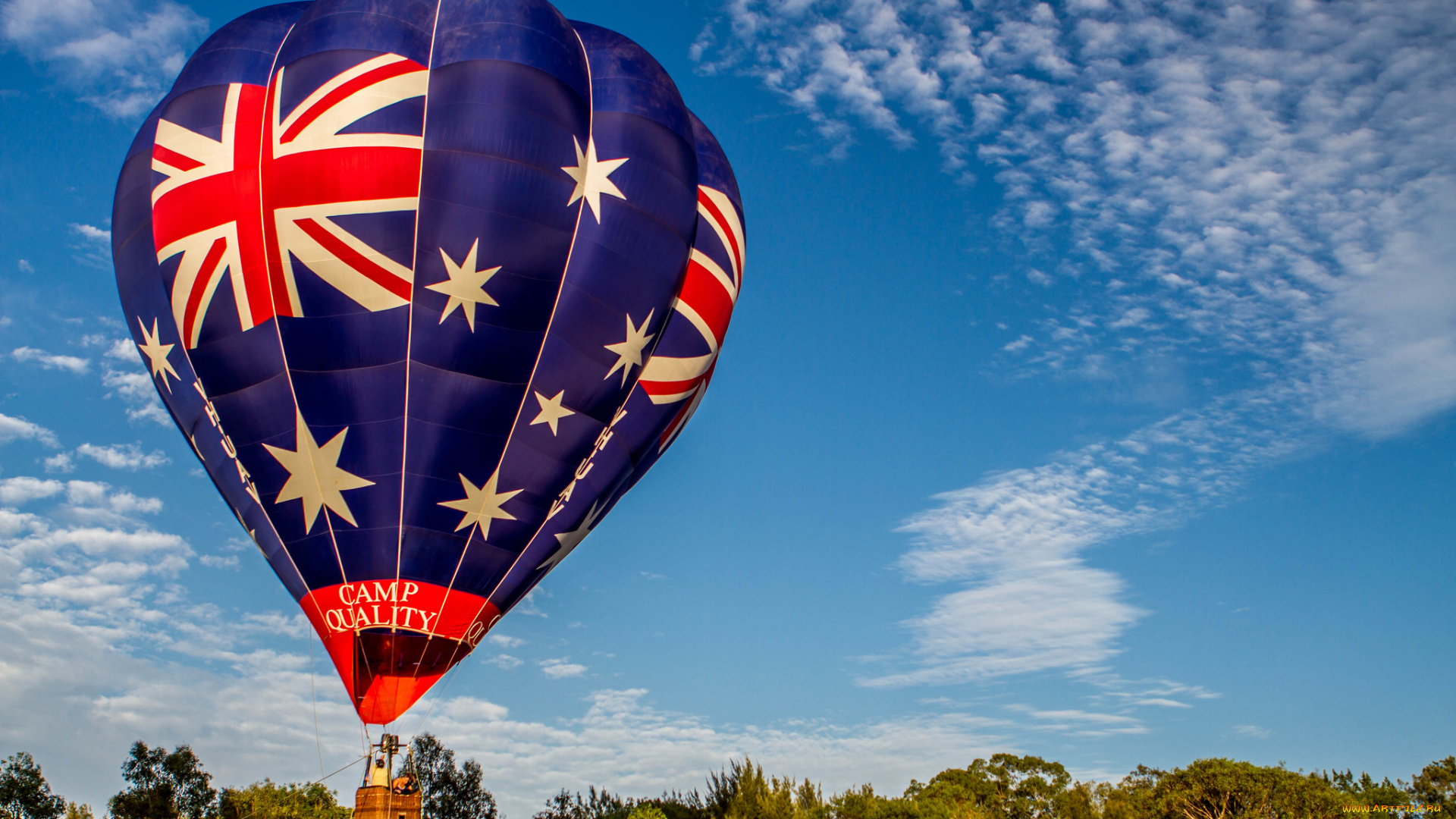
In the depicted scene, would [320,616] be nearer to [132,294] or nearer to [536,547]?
[536,547]

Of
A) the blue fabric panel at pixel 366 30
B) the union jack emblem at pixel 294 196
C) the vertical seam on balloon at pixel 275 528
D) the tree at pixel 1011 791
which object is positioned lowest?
the tree at pixel 1011 791

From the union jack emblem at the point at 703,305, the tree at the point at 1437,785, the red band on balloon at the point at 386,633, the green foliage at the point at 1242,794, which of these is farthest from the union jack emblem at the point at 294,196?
the tree at the point at 1437,785

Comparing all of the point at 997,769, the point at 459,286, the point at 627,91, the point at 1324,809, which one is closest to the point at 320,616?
the point at 459,286

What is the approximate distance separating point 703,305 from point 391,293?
5.98 m

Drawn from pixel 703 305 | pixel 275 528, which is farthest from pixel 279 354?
pixel 703 305

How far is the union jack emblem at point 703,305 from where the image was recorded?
1744 centimetres

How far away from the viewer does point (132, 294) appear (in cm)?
1555

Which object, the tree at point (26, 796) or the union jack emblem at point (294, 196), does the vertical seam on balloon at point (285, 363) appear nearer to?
the union jack emblem at point (294, 196)

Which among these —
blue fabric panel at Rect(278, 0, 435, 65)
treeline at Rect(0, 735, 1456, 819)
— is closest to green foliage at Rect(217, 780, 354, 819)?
treeline at Rect(0, 735, 1456, 819)

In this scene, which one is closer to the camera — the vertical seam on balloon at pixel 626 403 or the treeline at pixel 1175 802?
the vertical seam on balloon at pixel 626 403

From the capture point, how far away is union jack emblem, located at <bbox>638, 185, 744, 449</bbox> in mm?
17438

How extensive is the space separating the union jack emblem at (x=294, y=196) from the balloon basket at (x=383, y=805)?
22.6 ft

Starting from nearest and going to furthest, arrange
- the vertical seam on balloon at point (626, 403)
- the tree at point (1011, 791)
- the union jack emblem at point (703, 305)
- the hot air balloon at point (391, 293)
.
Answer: the hot air balloon at point (391, 293) → the vertical seam on balloon at point (626, 403) → the union jack emblem at point (703, 305) → the tree at point (1011, 791)

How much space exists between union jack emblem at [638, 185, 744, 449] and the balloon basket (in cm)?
757
